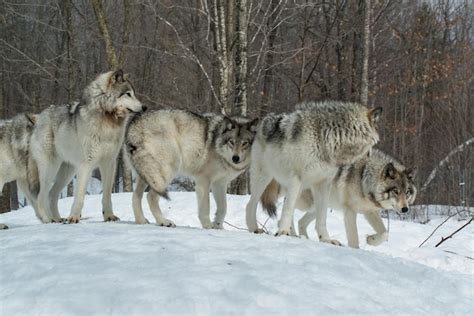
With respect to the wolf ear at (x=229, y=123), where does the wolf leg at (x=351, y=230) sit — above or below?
below

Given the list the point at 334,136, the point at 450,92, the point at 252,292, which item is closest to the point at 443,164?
the point at 450,92

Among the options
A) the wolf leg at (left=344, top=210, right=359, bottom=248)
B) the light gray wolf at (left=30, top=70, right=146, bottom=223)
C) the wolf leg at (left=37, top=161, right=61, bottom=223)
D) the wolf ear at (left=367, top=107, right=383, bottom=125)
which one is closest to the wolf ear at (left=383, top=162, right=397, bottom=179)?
the wolf leg at (left=344, top=210, right=359, bottom=248)

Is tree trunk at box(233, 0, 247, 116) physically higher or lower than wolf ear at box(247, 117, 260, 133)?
higher

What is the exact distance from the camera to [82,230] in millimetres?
4711

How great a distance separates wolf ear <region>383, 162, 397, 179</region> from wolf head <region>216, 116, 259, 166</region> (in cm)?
204

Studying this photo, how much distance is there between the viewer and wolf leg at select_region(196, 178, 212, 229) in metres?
6.27

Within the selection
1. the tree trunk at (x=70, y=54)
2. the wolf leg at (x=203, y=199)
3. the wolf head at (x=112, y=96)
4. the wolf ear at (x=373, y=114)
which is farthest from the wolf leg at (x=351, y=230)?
the tree trunk at (x=70, y=54)

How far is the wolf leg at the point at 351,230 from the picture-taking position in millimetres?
6672

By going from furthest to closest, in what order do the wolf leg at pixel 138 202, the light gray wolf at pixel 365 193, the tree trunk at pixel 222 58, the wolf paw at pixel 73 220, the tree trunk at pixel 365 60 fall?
the tree trunk at pixel 365 60, the tree trunk at pixel 222 58, the light gray wolf at pixel 365 193, the wolf leg at pixel 138 202, the wolf paw at pixel 73 220

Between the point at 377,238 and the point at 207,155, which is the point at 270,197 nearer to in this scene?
the point at 207,155

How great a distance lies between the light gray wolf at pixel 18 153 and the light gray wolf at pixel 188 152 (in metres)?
1.60

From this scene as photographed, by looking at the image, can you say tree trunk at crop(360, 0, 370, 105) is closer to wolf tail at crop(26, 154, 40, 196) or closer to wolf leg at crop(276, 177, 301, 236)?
wolf leg at crop(276, 177, 301, 236)

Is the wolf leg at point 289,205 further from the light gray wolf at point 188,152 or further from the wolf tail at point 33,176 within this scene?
the wolf tail at point 33,176

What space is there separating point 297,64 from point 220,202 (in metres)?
14.3
